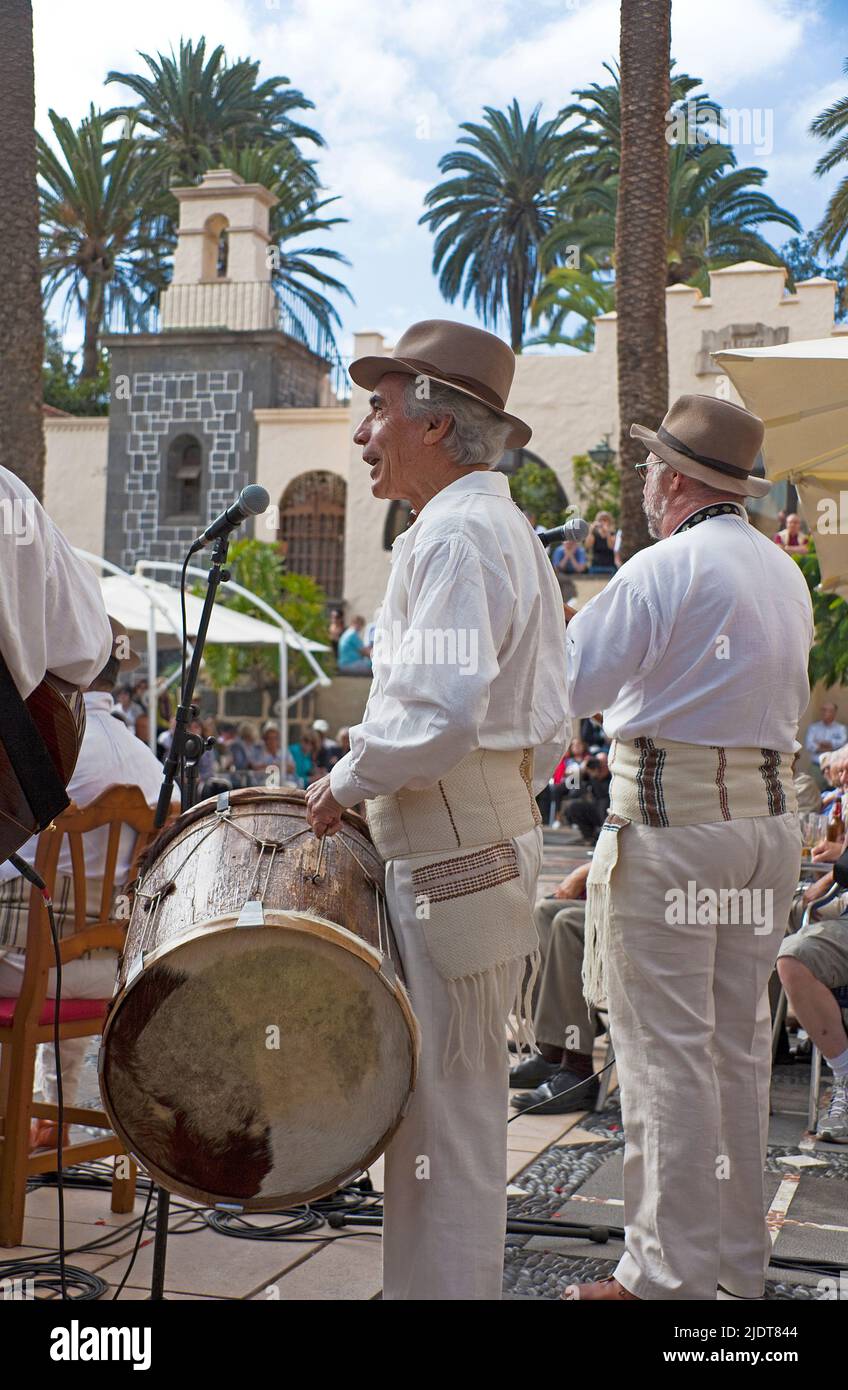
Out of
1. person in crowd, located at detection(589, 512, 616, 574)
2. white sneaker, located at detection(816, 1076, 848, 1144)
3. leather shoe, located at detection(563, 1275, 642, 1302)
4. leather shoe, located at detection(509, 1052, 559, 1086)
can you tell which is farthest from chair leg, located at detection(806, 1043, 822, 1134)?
person in crowd, located at detection(589, 512, 616, 574)

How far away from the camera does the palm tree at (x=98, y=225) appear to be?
31328 millimetres

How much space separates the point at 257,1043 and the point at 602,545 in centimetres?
1816

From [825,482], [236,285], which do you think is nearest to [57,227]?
[236,285]

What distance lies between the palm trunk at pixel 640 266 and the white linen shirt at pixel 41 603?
384 inches

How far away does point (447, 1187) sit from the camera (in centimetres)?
267

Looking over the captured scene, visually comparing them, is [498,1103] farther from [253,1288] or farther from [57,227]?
[57,227]

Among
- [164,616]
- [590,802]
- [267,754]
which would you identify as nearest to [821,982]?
[590,802]

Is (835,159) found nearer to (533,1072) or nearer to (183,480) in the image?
(183,480)

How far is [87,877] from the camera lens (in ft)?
15.0

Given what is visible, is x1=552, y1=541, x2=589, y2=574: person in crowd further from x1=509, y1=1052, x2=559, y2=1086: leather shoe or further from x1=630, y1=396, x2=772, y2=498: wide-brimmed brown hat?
x1=630, y1=396, x2=772, y2=498: wide-brimmed brown hat

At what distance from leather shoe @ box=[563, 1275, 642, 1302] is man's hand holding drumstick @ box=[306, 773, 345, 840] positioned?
52.1 inches

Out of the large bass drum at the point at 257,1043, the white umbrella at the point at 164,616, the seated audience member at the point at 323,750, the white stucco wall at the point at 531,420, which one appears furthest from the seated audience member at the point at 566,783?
the large bass drum at the point at 257,1043

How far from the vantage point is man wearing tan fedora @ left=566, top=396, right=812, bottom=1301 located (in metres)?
3.21
